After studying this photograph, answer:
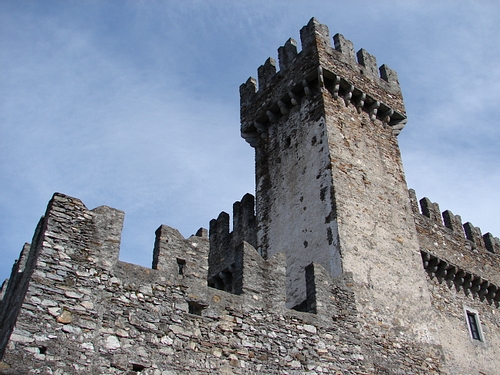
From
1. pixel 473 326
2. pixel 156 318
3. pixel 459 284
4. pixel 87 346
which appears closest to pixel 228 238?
pixel 459 284

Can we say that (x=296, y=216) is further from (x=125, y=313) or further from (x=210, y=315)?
(x=125, y=313)

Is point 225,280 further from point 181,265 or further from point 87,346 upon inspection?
point 87,346

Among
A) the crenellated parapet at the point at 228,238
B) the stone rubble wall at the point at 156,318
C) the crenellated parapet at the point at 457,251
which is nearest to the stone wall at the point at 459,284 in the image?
the crenellated parapet at the point at 457,251

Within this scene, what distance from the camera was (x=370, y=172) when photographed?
13289 millimetres

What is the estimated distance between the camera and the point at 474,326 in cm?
1509

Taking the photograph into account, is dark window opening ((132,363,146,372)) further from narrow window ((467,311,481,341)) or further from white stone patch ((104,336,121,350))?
narrow window ((467,311,481,341))

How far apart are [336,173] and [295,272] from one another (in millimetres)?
2299

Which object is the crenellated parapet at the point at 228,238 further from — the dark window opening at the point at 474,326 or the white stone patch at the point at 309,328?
the dark window opening at the point at 474,326

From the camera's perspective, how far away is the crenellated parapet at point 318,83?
46.5 ft

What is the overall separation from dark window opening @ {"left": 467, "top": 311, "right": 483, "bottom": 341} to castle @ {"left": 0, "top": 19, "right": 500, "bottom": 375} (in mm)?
41

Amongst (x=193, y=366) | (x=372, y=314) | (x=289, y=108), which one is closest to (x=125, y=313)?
(x=193, y=366)

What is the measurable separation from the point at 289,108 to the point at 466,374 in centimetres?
765

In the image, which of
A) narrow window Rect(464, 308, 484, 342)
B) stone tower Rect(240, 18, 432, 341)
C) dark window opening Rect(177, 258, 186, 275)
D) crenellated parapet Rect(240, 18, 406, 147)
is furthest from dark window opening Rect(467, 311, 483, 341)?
dark window opening Rect(177, 258, 186, 275)

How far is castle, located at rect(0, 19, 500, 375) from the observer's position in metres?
7.28
